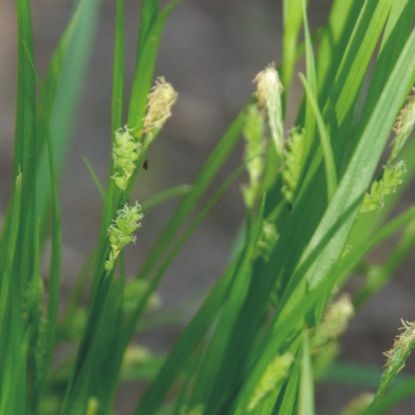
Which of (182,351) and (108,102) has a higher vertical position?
(108,102)

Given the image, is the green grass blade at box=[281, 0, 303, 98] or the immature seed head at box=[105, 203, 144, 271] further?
the green grass blade at box=[281, 0, 303, 98]

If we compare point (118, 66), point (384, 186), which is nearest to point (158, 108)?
point (118, 66)

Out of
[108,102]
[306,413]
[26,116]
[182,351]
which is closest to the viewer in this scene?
[306,413]

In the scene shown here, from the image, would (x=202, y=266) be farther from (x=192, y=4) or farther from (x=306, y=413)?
(x=306, y=413)

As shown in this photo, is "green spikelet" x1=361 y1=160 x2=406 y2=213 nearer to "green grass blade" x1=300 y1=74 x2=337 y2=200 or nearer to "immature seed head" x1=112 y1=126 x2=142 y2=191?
"green grass blade" x1=300 y1=74 x2=337 y2=200

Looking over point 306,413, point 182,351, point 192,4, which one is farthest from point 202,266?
point 306,413

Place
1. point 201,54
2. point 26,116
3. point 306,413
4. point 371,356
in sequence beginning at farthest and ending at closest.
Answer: point 201,54, point 371,356, point 26,116, point 306,413

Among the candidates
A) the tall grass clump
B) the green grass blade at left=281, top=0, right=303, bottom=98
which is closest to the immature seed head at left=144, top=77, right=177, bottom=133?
the tall grass clump
